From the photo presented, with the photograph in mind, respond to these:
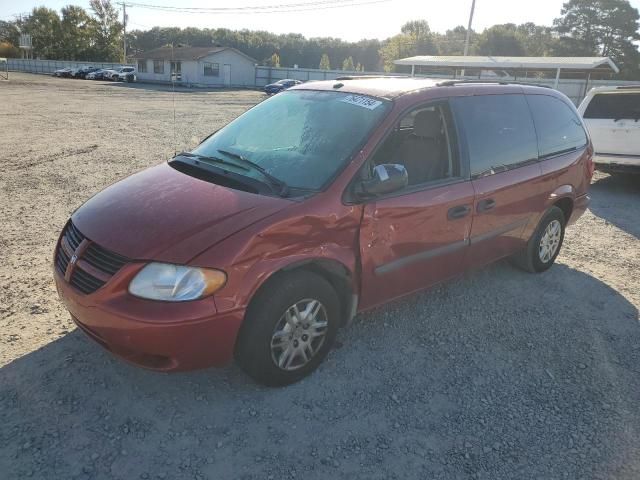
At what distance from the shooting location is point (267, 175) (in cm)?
335

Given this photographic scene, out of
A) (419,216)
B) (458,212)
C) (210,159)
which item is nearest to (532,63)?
(458,212)

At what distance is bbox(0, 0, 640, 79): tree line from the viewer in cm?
5897

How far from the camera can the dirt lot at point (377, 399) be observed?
8.69 ft

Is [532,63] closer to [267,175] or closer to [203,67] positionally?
[267,175]

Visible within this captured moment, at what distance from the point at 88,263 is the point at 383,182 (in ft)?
5.92

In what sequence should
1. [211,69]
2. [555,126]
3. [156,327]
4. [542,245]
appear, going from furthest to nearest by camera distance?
[211,69]
[542,245]
[555,126]
[156,327]

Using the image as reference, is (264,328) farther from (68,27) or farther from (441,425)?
(68,27)

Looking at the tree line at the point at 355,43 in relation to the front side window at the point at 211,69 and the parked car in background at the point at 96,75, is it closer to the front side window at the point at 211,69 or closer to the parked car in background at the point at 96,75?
the front side window at the point at 211,69

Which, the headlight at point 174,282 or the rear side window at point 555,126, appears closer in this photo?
the headlight at point 174,282

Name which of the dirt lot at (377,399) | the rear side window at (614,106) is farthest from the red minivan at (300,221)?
the rear side window at (614,106)

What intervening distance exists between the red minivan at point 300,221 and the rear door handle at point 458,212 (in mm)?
12

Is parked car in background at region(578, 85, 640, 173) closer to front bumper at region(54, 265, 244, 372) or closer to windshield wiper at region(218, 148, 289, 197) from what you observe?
windshield wiper at region(218, 148, 289, 197)

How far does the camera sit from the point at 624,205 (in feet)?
27.6

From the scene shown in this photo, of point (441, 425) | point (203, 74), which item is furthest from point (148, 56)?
point (441, 425)
